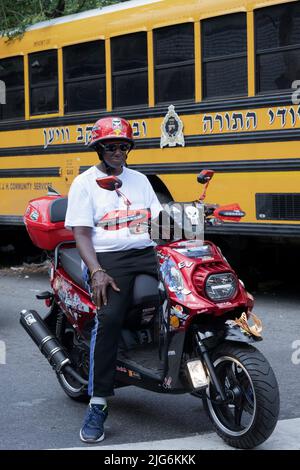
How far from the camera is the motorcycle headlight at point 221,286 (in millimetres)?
4242

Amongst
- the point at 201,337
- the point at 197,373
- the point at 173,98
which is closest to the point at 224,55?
the point at 173,98

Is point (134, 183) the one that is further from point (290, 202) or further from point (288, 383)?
point (290, 202)

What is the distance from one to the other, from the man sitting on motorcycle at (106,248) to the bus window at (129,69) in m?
4.79

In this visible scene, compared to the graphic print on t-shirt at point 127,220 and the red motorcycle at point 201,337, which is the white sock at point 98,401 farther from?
the graphic print on t-shirt at point 127,220

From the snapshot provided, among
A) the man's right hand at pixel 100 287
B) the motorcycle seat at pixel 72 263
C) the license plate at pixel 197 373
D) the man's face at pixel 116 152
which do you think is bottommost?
the license plate at pixel 197 373

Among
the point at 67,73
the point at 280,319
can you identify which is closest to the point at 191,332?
the point at 280,319

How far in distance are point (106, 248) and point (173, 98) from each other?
4.78m

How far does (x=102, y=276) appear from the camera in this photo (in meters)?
4.45

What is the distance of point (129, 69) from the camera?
373 inches

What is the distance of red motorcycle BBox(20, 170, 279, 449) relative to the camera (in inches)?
→ 162

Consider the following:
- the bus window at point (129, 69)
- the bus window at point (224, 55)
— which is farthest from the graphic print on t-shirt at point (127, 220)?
the bus window at point (129, 69)

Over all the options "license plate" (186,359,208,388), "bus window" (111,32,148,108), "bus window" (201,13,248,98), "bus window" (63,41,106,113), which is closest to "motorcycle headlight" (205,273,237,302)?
"license plate" (186,359,208,388)

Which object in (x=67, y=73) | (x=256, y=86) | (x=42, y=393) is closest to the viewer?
(x=42, y=393)

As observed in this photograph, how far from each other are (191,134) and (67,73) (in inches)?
79.4
